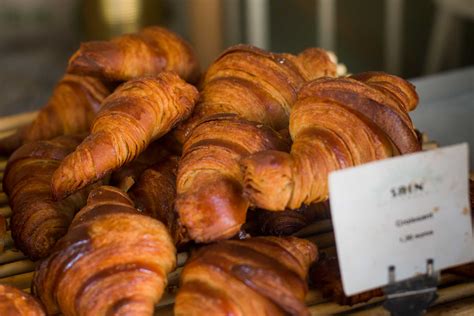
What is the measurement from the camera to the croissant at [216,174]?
3.47 feet

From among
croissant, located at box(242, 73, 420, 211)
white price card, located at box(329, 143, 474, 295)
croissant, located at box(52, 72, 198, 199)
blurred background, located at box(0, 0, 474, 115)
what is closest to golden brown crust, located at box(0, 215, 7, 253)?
croissant, located at box(52, 72, 198, 199)

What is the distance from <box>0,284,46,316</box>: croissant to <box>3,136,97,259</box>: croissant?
0.64 ft

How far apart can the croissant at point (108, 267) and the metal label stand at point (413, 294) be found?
0.99 ft

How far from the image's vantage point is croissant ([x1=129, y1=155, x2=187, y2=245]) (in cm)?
127

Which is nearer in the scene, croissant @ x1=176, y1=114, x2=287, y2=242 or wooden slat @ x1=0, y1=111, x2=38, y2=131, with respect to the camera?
croissant @ x1=176, y1=114, x2=287, y2=242

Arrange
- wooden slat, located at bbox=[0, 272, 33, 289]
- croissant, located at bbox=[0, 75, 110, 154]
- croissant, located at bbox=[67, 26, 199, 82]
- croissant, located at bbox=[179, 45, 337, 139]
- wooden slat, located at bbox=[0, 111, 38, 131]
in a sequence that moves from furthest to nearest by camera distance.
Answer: wooden slat, located at bbox=[0, 111, 38, 131], croissant, located at bbox=[0, 75, 110, 154], croissant, located at bbox=[67, 26, 199, 82], croissant, located at bbox=[179, 45, 337, 139], wooden slat, located at bbox=[0, 272, 33, 289]

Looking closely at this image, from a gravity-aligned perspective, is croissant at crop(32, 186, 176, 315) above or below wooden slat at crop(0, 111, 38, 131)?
above

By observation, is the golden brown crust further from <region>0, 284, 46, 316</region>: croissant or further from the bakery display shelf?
<region>0, 284, 46, 316</region>: croissant

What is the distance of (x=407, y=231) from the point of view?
3.41ft

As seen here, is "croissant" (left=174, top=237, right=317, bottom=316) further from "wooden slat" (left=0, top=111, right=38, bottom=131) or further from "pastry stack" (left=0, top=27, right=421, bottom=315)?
"wooden slat" (left=0, top=111, right=38, bottom=131)

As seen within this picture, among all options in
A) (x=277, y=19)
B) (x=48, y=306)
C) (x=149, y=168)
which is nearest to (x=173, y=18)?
(x=277, y=19)

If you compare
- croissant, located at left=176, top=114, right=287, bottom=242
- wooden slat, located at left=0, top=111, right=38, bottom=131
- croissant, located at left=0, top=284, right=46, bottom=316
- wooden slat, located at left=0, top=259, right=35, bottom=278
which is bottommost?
wooden slat, located at left=0, top=111, right=38, bottom=131

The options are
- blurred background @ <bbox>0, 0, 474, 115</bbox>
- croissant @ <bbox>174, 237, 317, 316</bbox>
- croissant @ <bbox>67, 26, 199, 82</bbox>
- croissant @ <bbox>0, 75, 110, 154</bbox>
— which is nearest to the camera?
croissant @ <bbox>174, 237, 317, 316</bbox>

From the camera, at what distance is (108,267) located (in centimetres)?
102
